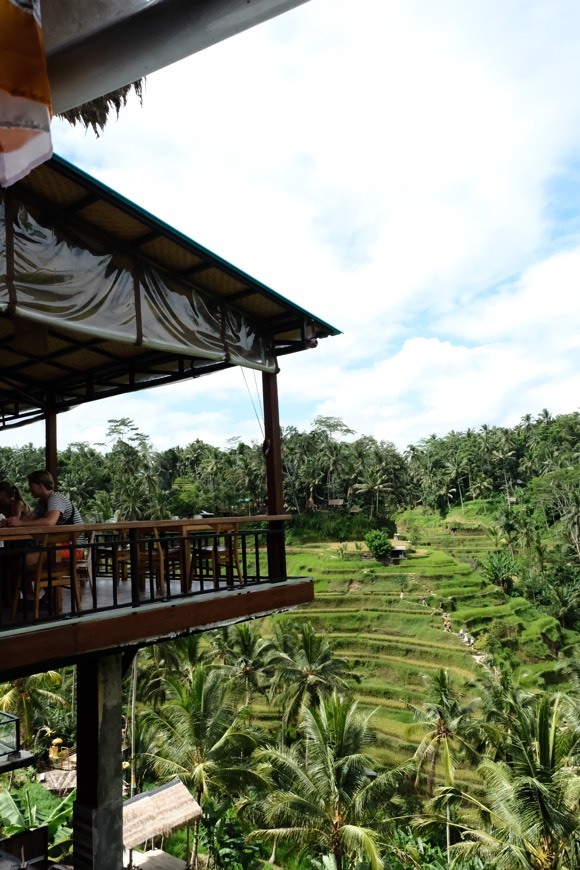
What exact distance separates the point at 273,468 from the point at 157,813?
10036 mm

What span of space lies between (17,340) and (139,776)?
821 inches

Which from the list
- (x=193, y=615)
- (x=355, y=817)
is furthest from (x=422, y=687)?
(x=193, y=615)

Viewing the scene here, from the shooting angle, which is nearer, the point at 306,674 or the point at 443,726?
the point at 443,726

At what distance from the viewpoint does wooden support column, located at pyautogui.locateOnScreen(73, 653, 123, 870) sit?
5.11 m

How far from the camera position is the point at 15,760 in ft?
31.1

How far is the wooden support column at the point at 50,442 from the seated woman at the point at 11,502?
261 centimetres

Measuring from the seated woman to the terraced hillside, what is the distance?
2562 cm

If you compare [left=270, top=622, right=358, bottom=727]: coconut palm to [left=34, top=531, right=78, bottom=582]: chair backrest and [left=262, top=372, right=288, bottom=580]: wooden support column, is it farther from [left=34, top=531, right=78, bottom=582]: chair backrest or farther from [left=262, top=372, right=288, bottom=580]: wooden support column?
[left=34, top=531, right=78, bottom=582]: chair backrest

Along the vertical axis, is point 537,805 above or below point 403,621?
above

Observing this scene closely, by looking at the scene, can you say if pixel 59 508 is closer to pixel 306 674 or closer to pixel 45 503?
pixel 45 503

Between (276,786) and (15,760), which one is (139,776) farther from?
(15,760)

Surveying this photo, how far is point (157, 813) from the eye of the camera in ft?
41.9

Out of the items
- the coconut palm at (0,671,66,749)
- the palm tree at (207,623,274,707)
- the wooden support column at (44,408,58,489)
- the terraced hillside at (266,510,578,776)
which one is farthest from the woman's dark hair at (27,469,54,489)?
the terraced hillside at (266,510,578,776)

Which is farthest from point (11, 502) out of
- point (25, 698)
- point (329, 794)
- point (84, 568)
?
point (25, 698)
